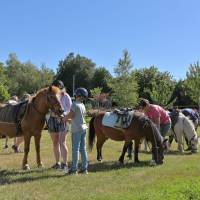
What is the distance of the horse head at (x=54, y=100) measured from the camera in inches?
370

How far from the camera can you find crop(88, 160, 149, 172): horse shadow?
1074 centimetres

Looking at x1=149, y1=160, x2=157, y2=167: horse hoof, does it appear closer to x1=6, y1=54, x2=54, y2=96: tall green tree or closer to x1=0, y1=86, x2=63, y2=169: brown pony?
x1=0, y1=86, x2=63, y2=169: brown pony

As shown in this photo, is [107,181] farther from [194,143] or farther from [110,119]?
[194,143]

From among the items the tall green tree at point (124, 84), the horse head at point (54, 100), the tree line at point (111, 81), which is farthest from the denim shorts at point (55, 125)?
the tall green tree at point (124, 84)

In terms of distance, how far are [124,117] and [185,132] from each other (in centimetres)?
420

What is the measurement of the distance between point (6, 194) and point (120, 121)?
456 cm

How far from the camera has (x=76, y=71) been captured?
82875mm

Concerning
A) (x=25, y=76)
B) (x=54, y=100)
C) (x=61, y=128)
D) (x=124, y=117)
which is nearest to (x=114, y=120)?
(x=124, y=117)

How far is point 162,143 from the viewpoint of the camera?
1141 cm

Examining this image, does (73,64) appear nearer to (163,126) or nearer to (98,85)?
(98,85)

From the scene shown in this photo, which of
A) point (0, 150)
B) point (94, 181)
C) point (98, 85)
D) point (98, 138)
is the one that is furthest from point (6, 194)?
point (98, 85)

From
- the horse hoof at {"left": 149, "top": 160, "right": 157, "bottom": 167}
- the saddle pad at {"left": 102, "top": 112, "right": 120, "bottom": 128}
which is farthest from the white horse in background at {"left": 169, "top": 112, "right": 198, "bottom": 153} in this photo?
the saddle pad at {"left": 102, "top": 112, "right": 120, "bottom": 128}

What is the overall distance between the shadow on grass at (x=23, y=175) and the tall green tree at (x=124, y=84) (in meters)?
41.8

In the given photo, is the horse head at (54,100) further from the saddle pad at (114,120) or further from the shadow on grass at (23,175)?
the saddle pad at (114,120)
